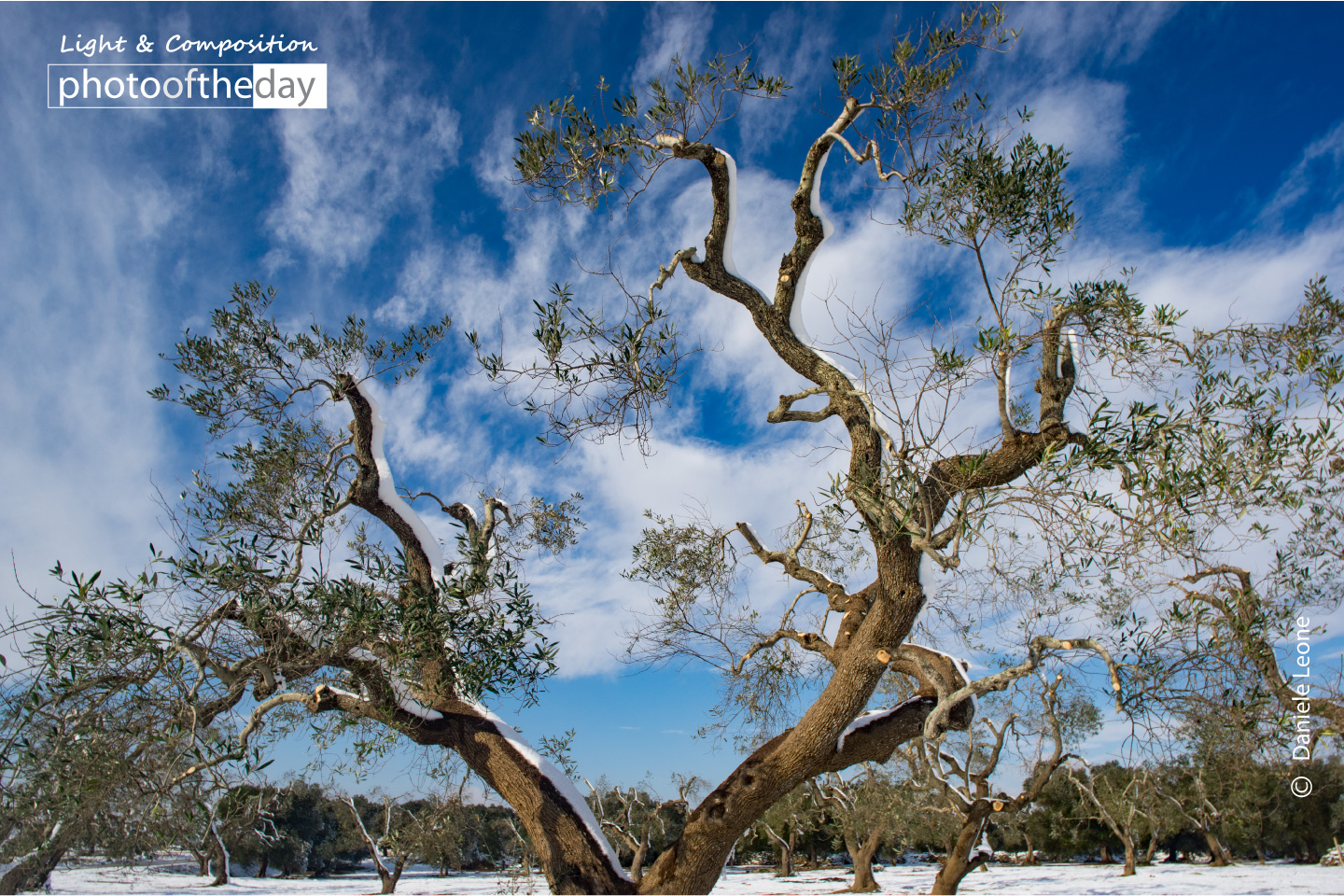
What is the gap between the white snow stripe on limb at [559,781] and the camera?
7.18 meters

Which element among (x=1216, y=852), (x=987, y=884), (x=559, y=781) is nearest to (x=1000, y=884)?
(x=987, y=884)

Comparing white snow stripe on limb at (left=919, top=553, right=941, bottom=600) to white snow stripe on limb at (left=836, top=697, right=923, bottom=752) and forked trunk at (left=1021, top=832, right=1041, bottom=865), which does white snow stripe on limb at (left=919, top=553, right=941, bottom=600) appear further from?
forked trunk at (left=1021, top=832, right=1041, bottom=865)

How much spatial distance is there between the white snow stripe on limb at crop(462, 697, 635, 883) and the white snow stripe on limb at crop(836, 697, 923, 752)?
2.51 metres

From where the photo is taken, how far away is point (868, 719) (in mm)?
7348

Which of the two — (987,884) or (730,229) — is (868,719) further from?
(987,884)

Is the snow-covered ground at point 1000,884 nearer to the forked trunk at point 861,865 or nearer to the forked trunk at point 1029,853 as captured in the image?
the forked trunk at point 861,865

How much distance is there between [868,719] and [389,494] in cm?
573

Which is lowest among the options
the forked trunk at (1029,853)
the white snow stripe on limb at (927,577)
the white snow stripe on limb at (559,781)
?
the forked trunk at (1029,853)

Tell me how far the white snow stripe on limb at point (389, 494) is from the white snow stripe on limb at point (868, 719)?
177 inches

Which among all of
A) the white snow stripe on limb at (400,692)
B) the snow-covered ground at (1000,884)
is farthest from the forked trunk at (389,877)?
the white snow stripe on limb at (400,692)

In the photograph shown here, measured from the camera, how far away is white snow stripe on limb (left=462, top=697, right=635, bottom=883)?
283 inches

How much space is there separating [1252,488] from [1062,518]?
1295 millimetres

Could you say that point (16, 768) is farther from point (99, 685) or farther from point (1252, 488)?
point (1252, 488)

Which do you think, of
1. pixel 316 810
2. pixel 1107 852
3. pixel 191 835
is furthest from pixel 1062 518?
pixel 1107 852
